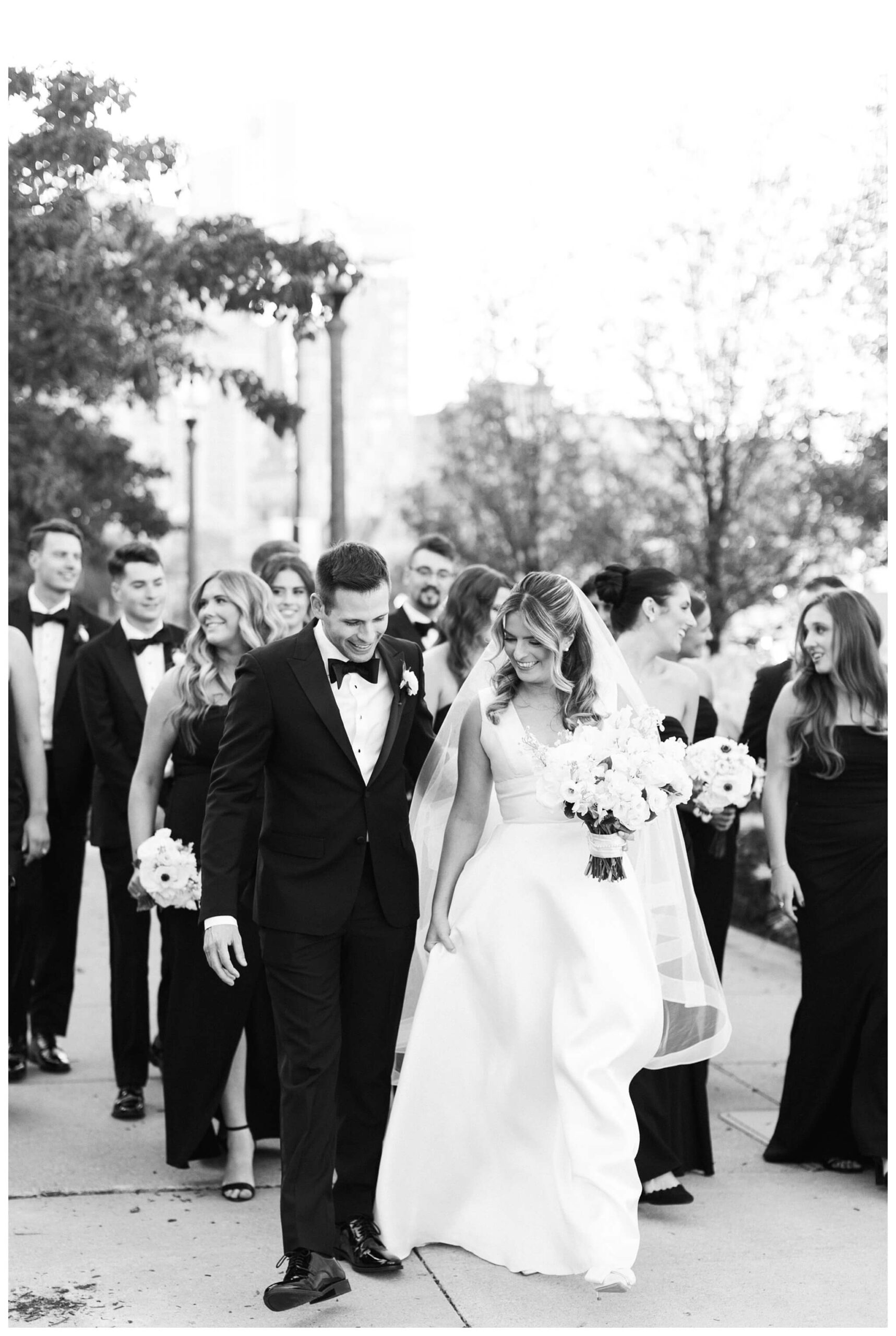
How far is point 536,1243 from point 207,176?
1081 centimetres

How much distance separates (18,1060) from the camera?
6914mm

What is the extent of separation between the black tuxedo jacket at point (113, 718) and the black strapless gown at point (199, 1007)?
0.91 metres

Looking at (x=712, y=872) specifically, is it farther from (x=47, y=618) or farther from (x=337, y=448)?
(x=337, y=448)

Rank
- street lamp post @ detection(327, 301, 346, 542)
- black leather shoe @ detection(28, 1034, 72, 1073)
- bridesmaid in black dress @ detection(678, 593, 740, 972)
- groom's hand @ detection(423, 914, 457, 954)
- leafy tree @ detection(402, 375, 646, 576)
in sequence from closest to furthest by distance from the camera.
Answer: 1. groom's hand @ detection(423, 914, 457, 954)
2. bridesmaid in black dress @ detection(678, 593, 740, 972)
3. black leather shoe @ detection(28, 1034, 72, 1073)
4. street lamp post @ detection(327, 301, 346, 542)
5. leafy tree @ detection(402, 375, 646, 576)

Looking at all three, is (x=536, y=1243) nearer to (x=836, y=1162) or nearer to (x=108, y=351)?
(x=836, y=1162)

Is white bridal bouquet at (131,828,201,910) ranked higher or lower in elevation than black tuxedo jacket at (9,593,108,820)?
lower

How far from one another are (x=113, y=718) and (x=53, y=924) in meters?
1.19

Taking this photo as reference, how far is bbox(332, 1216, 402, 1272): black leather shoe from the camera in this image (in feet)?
15.3

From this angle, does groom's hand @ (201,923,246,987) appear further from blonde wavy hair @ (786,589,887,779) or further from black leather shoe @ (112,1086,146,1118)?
blonde wavy hair @ (786,589,887,779)

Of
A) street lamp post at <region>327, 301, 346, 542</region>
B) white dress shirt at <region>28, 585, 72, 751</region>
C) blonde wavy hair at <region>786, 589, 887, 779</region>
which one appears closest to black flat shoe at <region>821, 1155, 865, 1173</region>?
blonde wavy hair at <region>786, 589, 887, 779</region>

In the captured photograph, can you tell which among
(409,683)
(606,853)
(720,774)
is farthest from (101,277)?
(606,853)

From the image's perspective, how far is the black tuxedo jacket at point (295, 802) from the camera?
455 centimetres

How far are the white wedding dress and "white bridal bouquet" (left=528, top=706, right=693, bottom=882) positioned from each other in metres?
0.20

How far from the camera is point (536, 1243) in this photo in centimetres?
459
